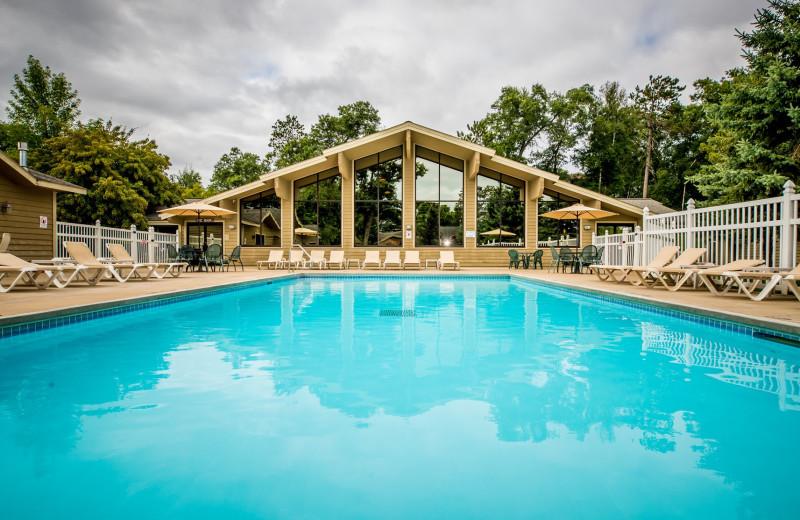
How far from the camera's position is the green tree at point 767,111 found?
28.2 ft

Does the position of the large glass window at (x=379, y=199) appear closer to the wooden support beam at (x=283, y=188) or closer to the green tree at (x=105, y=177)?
the wooden support beam at (x=283, y=188)

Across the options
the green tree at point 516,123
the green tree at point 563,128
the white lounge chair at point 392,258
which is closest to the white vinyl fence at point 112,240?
the white lounge chair at point 392,258

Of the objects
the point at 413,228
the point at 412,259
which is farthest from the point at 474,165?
the point at 412,259

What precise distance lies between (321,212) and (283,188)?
1721mm

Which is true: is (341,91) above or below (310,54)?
above

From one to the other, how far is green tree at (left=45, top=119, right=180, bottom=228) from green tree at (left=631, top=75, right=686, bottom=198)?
29649mm

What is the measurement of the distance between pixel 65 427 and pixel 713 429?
3.24 meters

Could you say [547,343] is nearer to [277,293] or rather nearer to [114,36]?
[277,293]

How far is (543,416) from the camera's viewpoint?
2316mm

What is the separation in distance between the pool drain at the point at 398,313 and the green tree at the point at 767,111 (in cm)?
772

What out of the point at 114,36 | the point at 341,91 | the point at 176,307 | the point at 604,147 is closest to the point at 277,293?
the point at 176,307

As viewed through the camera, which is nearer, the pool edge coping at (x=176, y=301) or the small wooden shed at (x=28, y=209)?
the pool edge coping at (x=176, y=301)

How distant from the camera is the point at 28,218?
10.6 meters

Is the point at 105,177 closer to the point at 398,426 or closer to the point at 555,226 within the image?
the point at 555,226
